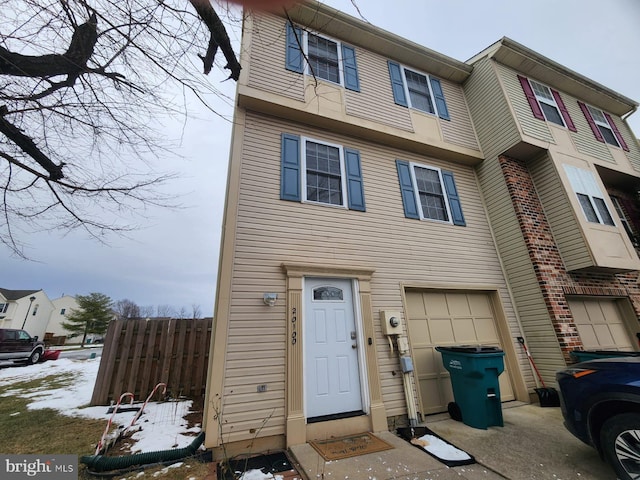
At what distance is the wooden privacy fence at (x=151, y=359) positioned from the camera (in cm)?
530

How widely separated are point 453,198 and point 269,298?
16.4ft

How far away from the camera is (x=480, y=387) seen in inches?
154

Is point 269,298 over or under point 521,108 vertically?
under

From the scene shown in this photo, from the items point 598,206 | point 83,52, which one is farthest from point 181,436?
point 598,206

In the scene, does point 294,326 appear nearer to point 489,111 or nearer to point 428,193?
point 428,193

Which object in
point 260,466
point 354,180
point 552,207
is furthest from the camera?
point 552,207

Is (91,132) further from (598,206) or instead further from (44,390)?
(598,206)

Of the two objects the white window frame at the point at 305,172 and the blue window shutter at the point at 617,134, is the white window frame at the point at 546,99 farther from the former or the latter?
the white window frame at the point at 305,172

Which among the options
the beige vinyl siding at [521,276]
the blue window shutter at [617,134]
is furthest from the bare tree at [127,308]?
the blue window shutter at [617,134]

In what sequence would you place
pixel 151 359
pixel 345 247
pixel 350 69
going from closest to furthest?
pixel 345 247 → pixel 151 359 → pixel 350 69

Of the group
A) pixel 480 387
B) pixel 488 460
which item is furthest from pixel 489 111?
pixel 488 460

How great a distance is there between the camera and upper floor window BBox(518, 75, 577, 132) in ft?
22.7

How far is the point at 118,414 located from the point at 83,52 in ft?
17.9

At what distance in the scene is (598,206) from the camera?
6105 mm
